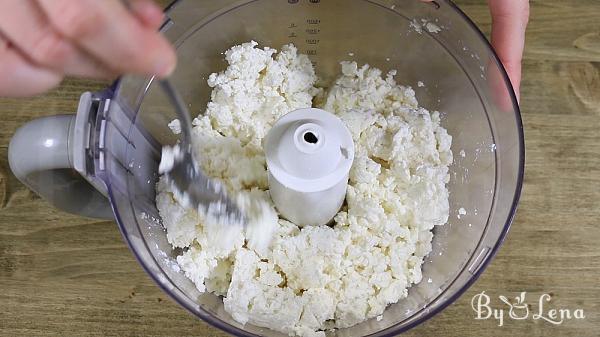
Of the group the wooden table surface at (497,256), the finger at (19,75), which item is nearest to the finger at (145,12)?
the finger at (19,75)

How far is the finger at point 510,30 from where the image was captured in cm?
76

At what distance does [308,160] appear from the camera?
0.65m

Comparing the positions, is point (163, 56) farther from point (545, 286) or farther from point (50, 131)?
point (545, 286)

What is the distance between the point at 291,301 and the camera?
0.71m

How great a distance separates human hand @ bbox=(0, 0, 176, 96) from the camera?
0.40 m

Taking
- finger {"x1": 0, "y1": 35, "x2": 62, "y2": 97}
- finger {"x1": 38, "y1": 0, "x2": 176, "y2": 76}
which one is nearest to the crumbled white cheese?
finger {"x1": 0, "y1": 35, "x2": 62, "y2": 97}

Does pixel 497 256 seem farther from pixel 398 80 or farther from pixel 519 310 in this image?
pixel 398 80

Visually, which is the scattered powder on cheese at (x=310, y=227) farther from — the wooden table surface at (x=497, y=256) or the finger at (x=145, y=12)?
the finger at (x=145, y=12)

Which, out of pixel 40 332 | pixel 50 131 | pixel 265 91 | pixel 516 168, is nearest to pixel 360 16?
pixel 265 91

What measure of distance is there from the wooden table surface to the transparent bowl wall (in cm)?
11

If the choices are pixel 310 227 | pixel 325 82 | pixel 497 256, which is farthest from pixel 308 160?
pixel 497 256

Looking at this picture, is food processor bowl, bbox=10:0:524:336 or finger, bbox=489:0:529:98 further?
finger, bbox=489:0:529:98

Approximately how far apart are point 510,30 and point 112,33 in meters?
0.54

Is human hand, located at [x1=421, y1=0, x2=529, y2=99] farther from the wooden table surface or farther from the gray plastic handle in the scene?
the gray plastic handle
